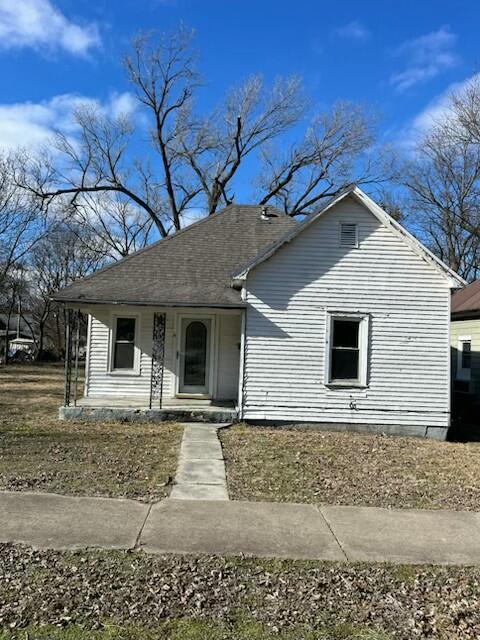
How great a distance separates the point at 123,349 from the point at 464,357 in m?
11.0

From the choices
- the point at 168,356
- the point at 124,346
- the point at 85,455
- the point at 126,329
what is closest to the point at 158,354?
the point at 168,356

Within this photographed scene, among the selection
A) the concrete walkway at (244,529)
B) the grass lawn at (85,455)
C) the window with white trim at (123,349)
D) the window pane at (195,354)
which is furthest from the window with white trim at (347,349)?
the concrete walkway at (244,529)

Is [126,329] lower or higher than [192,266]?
lower

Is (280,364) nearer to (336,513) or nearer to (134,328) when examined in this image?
(134,328)

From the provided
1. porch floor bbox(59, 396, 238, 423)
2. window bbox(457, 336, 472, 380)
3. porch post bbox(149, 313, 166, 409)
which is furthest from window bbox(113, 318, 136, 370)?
window bbox(457, 336, 472, 380)

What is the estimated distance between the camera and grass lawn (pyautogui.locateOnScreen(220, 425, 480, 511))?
7355mm

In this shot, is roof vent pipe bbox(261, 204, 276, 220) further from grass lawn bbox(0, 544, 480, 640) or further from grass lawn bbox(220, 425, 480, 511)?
grass lawn bbox(0, 544, 480, 640)

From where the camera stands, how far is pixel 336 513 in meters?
6.55

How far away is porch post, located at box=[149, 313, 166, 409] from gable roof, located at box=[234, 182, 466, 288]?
91.5 inches

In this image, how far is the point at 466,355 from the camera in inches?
A: 742

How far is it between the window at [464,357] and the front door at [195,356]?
343 inches

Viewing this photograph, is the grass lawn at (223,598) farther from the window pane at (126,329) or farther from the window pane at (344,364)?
the window pane at (126,329)

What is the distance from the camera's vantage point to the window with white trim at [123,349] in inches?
591

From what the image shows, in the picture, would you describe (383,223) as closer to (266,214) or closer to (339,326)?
(339,326)
